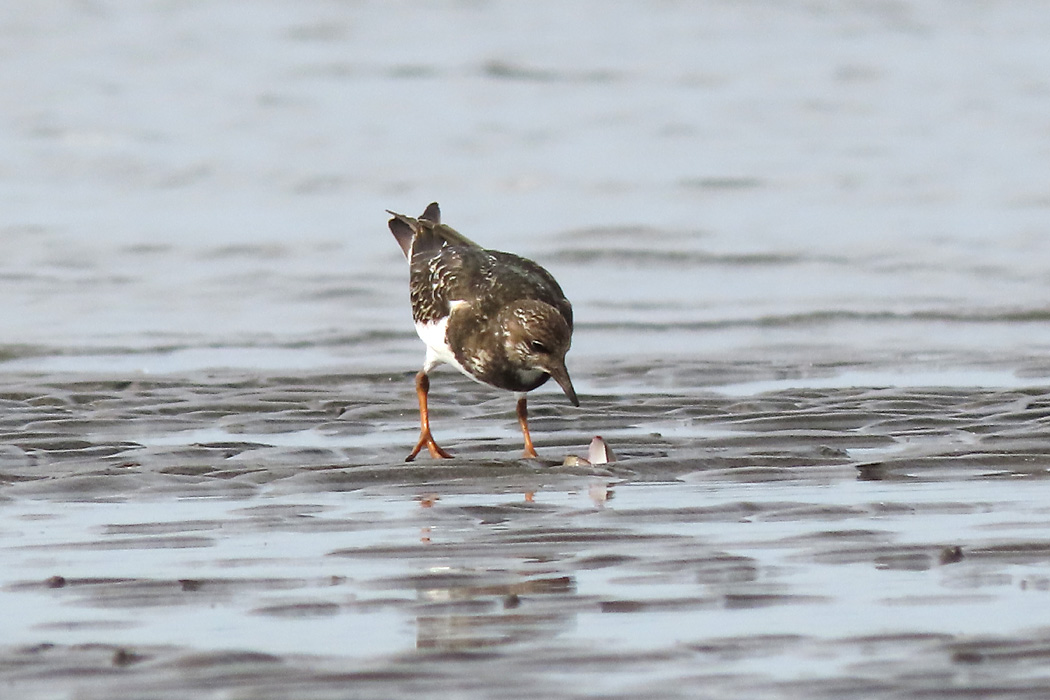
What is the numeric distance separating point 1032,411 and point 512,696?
491 cm

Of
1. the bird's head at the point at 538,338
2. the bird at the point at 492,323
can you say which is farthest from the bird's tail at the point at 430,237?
the bird's head at the point at 538,338

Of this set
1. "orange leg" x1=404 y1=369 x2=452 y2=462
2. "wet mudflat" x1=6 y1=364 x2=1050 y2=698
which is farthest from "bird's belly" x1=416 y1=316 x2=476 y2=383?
"wet mudflat" x1=6 y1=364 x2=1050 y2=698

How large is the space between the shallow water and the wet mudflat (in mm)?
21

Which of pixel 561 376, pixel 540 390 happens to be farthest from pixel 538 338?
pixel 540 390

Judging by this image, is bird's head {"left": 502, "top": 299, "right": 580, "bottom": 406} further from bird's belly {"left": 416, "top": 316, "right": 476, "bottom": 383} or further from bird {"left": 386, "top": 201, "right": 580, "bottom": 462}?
bird's belly {"left": 416, "top": 316, "right": 476, "bottom": 383}

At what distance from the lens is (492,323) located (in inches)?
314

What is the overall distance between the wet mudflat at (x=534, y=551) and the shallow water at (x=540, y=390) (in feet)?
0.07

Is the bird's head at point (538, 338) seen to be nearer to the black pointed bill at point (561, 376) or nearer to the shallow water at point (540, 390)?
the black pointed bill at point (561, 376)

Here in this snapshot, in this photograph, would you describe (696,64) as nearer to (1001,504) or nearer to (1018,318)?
(1018,318)

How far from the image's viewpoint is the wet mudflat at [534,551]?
4.34 metres

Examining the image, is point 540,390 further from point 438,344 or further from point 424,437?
point 424,437

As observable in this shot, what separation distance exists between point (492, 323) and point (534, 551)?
95.8 inches

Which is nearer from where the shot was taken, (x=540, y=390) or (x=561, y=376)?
(x=561, y=376)

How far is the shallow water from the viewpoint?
15.2 feet
